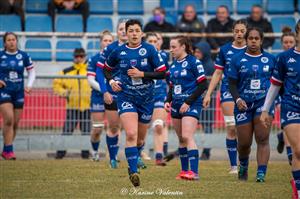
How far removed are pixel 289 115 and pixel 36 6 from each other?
14.9 meters

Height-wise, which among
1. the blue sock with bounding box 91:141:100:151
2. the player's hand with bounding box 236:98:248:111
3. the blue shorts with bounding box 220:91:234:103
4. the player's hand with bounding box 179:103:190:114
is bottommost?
the blue sock with bounding box 91:141:100:151

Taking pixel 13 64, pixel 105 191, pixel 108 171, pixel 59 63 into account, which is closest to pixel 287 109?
pixel 105 191

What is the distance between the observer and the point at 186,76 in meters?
14.1

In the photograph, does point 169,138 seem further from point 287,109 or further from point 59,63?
point 287,109

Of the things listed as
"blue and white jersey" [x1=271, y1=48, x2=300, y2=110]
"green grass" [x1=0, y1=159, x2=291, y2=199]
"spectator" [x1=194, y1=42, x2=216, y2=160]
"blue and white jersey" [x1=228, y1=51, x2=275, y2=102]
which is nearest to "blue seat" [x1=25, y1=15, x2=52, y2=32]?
"spectator" [x1=194, y1=42, x2=216, y2=160]

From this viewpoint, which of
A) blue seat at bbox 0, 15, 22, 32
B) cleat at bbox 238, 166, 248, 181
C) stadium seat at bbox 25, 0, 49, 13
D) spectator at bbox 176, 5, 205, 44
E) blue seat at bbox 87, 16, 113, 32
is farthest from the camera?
stadium seat at bbox 25, 0, 49, 13

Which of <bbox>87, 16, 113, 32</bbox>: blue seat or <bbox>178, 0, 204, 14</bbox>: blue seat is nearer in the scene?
<bbox>87, 16, 113, 32</bbox>: blue seat

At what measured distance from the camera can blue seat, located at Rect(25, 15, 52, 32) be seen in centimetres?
2434

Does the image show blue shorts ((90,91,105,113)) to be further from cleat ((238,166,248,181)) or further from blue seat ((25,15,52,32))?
blue seat ((25,15,52,32))

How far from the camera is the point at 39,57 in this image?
23.5 metres

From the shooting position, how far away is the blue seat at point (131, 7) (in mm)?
24922

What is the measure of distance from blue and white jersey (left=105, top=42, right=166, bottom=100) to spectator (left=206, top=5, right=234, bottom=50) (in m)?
9.15

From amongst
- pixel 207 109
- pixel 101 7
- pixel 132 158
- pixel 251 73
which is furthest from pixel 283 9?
pixel 132 158

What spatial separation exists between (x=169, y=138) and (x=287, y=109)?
924 cm
